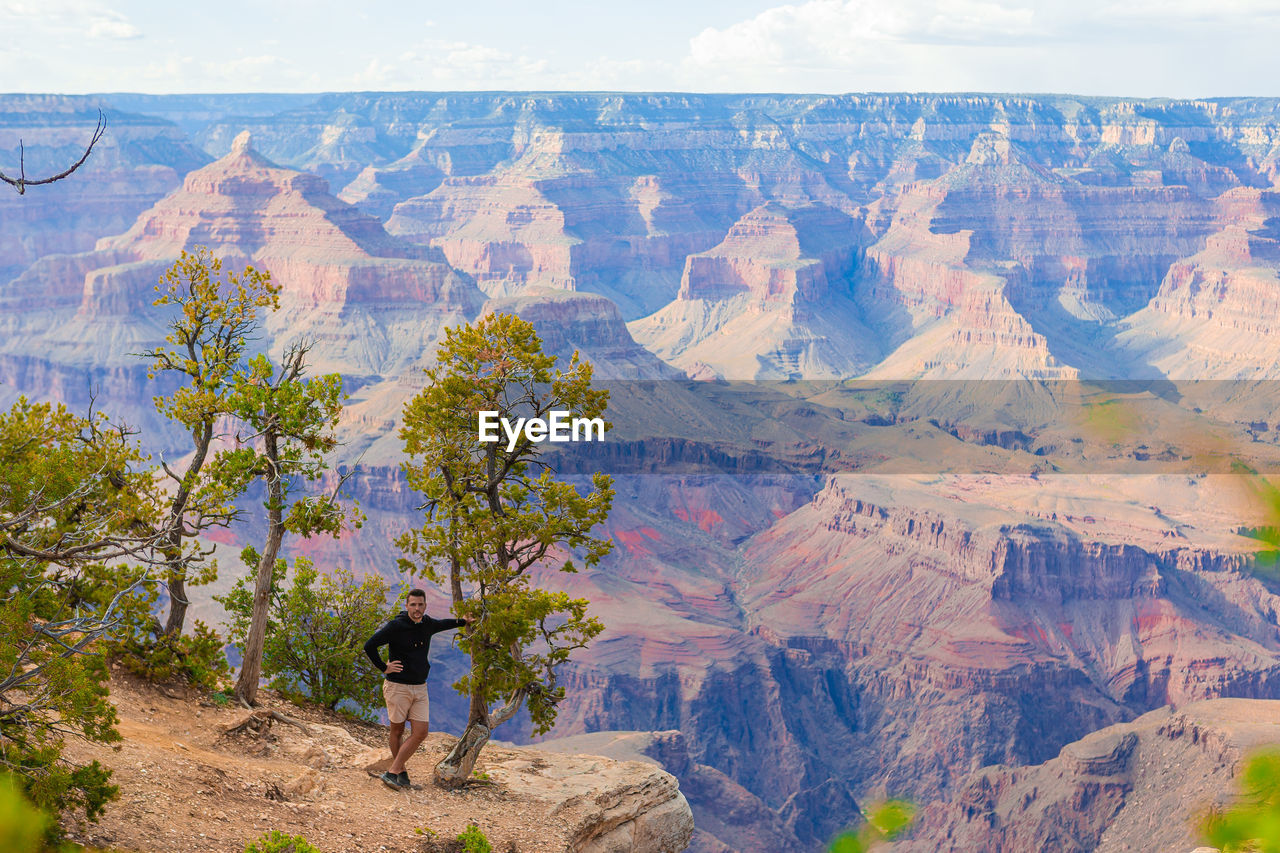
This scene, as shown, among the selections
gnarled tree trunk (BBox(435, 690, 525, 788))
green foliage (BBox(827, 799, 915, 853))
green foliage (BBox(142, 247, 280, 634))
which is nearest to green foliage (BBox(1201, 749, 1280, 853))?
green foliage (BBox(827, 799, 915, 853))

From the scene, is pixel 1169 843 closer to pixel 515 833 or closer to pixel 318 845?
pixel 515 833

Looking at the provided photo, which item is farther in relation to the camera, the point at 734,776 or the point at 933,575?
the point at 933,575

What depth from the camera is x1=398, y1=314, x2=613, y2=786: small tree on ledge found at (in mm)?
22391

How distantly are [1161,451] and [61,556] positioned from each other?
441 ft

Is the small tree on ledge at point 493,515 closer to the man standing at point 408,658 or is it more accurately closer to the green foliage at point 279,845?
the man standing at point 408,658

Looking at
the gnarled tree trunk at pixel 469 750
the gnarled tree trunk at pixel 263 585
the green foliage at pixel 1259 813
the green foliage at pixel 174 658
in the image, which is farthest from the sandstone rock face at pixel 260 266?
the green foliage at pixel 1259 813

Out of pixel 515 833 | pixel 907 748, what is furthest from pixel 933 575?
pixel 515 833

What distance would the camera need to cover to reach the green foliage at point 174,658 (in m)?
24.5

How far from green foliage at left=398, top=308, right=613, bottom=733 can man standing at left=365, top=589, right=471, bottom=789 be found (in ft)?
4.55

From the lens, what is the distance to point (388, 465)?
112m

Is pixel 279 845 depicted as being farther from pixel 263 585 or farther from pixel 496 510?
pixel 263 585

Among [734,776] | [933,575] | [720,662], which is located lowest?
[734,776]

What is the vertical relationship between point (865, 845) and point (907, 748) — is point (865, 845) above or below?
above

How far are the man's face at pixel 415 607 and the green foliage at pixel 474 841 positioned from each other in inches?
153
